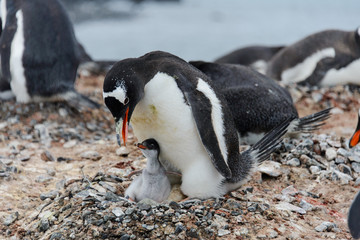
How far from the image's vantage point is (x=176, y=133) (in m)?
2.71

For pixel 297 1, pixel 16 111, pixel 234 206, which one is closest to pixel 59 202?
pixel 234 206

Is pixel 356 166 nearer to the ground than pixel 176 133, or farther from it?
nearer to the ground

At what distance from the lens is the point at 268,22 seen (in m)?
14.5

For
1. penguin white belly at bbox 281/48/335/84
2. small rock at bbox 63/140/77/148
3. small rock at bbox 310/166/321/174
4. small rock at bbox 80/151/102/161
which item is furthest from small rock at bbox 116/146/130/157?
penguin white belly at bbox 281/48/335/84

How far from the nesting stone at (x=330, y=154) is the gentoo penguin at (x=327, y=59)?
2.77m

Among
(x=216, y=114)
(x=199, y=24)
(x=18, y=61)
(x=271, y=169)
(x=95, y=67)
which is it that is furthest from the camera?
(x=199, y=24)

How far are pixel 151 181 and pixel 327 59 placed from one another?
405 cm

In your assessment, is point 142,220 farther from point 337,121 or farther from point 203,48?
point 203,48

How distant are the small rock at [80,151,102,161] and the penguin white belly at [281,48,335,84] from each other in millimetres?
3081

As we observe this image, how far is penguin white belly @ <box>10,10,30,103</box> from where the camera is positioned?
4.92m

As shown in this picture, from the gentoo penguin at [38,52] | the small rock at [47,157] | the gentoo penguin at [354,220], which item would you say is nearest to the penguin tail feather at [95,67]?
the gentoo penguin at [38,52]

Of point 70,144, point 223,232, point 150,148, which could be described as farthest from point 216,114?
point 70,144

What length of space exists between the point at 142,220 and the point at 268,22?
41.2 feet

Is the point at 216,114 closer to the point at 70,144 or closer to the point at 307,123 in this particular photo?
the point at 307,123
